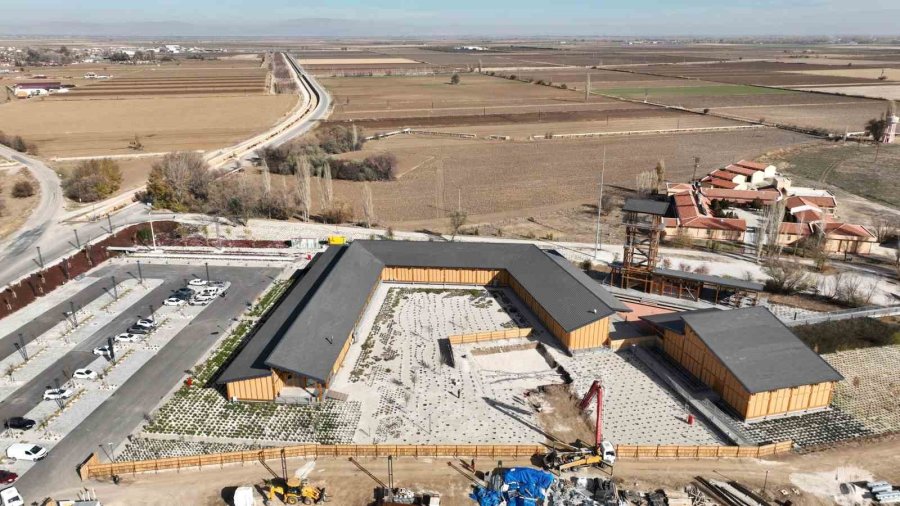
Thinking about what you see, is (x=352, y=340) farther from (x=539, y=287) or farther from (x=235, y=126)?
(x=235, y=126)

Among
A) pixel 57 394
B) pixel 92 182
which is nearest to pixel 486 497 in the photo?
pixel 57 394

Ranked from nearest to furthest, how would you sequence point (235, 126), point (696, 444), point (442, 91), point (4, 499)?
1. point (4, 499)
2. point (696, 444)
3. point (235, 126)
4. point (442, 91)

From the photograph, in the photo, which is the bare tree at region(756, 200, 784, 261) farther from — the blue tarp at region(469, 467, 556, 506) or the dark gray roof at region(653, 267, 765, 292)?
the blue tarp at region(469, 467, 556, 506)

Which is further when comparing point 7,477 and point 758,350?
point 758,350

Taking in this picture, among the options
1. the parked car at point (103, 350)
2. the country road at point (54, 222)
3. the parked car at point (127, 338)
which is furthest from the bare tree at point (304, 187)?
the parked car at point (103, 350)

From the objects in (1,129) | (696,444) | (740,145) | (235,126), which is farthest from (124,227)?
(740,145)

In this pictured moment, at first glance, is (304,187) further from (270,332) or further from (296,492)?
(296,492)
